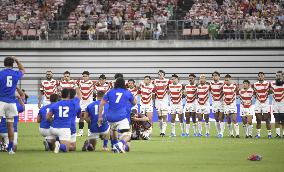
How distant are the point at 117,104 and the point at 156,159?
2.59 m

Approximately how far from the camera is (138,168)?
1664cm

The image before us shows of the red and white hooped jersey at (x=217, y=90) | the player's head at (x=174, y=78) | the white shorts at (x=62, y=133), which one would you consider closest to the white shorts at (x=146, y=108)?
the player's head at (x=174, y=78)

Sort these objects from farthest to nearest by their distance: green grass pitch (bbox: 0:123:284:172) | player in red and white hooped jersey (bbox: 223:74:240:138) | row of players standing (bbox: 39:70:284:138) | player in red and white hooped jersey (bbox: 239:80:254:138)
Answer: player in red and white hooped jersey (bbox: 223:74:240:138), player in red and white hooped jersey (bbox: 239:80:254:138), row of players standing (bbox: 39:70:284:138), green grass pitch (bbox: 0:123:284:172)

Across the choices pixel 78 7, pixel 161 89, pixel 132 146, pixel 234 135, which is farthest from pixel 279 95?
pixel 78 7

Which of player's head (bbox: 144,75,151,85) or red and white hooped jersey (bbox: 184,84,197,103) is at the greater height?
player's head (bbox: 144,75,151,85)

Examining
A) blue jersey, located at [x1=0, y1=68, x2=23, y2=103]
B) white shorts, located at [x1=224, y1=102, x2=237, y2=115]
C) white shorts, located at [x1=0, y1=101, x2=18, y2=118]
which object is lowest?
white shorts, located at [x1=224, y1=102, x2=237, y2=115]

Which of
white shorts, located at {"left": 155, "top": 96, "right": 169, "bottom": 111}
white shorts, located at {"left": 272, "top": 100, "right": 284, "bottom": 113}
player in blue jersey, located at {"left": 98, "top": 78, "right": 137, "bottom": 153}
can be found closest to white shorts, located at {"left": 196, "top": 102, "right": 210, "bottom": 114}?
white shorts, located at {"left": 155, "top": 96, "right": 169, "bottom": 111}

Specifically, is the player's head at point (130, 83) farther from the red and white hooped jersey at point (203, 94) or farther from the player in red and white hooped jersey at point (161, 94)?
the red and white hooped jersey at point (203, 94)

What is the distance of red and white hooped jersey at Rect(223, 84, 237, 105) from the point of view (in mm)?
31109

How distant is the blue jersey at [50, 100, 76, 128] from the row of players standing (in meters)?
8.43

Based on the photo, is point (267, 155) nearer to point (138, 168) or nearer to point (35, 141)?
point (138, 168)

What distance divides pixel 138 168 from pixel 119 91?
15.9ft

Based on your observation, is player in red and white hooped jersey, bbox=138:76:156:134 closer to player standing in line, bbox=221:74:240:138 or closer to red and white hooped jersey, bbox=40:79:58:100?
player standing in line, bbox=221:74:240:138

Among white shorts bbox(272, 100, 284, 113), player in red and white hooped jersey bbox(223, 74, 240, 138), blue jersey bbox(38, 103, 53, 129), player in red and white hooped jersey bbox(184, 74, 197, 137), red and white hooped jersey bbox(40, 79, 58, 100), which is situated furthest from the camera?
red and white hooped jersey bbox(40, 79, 58, 100)
